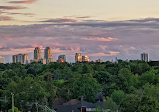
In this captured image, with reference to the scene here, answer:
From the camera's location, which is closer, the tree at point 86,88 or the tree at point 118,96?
the tree at point 118,96

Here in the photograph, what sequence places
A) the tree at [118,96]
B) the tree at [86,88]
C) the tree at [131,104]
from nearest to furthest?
the tree at [131,104] < the tree at [118,96] < the tree at [86,88]

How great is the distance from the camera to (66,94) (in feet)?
247

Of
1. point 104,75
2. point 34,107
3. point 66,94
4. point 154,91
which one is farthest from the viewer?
point 104,75

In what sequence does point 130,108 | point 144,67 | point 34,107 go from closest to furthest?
point 130,108, point 34,107, point 144,67

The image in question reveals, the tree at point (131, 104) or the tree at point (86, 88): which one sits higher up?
the tree at point (131, 104)

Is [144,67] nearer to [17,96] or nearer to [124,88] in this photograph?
[124,88]

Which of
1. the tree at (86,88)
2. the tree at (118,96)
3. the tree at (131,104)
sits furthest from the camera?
the tree at (86,88)

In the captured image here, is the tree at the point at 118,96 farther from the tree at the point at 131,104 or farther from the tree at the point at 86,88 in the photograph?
the tree at the point at 131,104

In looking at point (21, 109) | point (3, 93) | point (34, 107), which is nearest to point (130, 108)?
point (34, 107)

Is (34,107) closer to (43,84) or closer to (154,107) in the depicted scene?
(43,84)

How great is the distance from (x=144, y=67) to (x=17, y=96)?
97.5m

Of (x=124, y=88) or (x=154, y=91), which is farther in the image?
(x=124, y=88)

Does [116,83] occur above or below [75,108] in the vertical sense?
above

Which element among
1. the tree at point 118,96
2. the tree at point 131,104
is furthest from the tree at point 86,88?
the tree at point 131,104
